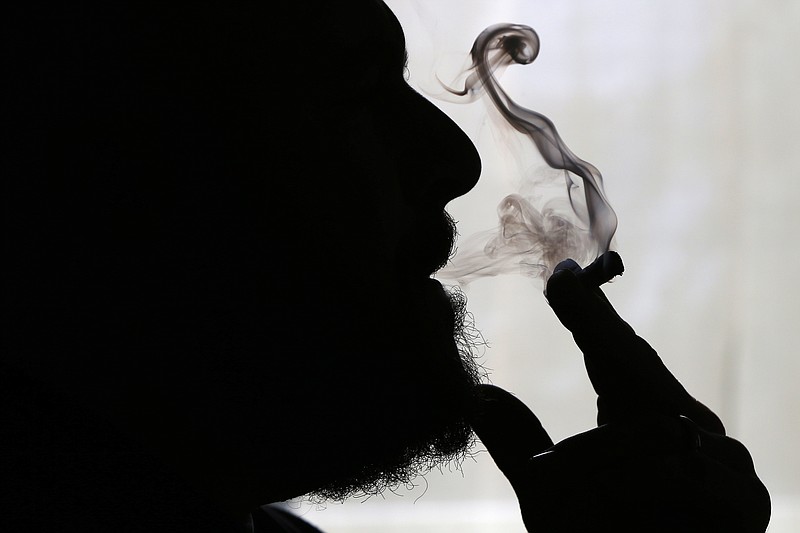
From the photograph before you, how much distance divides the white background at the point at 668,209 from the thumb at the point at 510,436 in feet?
2.78

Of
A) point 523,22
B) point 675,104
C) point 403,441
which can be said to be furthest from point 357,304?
point 675,104

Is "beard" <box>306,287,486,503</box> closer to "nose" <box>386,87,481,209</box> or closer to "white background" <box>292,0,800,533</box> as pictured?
"nose" <box>386,87,481,209</box>

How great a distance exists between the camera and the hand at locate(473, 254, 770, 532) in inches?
29.6

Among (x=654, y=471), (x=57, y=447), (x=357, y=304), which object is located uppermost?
(x=357, y=304)

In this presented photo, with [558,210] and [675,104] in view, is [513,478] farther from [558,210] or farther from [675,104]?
[675,104]

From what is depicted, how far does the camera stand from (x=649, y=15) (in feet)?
5.82

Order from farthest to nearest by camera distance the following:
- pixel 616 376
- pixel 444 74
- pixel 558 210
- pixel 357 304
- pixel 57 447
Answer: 1. pixel 444 74
2. pixel 558 210
3. pixel 616 376
4. pixel 357 304
5. pixel 57 447

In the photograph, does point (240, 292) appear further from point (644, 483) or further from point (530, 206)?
point (530, 206)

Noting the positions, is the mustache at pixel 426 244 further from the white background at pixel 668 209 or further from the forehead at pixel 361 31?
the white background at pixel 668 209

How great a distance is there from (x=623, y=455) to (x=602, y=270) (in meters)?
0.24

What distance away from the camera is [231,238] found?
68 cm

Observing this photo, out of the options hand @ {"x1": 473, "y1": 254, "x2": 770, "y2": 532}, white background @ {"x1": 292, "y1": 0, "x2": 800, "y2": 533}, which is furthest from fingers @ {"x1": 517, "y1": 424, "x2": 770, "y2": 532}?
white background @ {"x1": 292, "y1": 0, "x2": 800, "y2": 533}

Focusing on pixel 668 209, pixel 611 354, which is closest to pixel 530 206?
pixel 668 209

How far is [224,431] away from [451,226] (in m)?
0.39
